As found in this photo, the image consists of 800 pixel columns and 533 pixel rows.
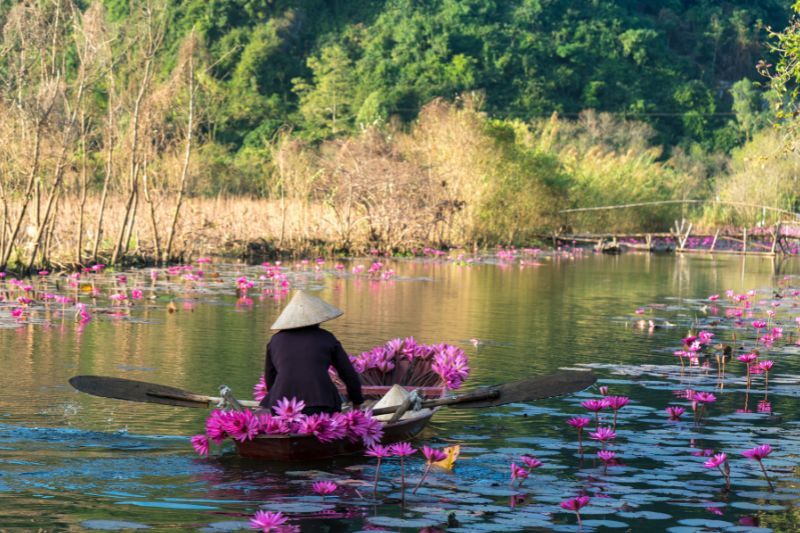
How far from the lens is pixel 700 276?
3095cm

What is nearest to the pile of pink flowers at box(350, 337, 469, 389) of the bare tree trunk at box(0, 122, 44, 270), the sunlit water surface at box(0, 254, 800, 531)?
the sunlit water surface at box(0, 254, 800, 531)

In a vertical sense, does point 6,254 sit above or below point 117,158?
below

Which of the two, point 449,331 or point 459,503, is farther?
point 449,331

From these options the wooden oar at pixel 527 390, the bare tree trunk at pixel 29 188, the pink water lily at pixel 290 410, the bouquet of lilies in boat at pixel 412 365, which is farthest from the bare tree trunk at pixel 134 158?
the pink water lily at pixel 290 410

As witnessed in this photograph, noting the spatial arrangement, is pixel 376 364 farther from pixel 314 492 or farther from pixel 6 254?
pixel 6 254

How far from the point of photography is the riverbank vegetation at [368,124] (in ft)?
80.0

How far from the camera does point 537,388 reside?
10.3m

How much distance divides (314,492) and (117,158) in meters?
23.7

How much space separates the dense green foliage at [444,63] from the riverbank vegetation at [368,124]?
0.50ft

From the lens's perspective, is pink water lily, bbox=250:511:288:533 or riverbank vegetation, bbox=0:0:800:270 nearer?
pink water lily, bbox=250:511:288:533

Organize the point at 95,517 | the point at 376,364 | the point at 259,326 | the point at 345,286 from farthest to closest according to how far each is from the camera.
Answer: the point at 345,286
the point at 259,326
the point at 376,364
the point at 95,517

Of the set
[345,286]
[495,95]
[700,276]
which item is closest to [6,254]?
[345,286]

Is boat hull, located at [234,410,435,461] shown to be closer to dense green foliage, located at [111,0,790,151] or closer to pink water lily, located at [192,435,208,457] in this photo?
pink water lily, located at [192,435,208,457]

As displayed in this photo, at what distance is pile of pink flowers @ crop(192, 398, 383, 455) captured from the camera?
8633mm
